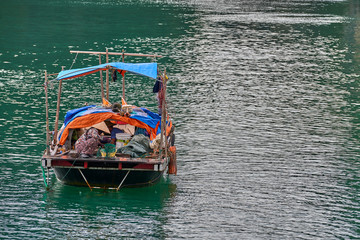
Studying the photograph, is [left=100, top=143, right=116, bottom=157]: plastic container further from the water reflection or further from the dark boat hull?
the water reflection

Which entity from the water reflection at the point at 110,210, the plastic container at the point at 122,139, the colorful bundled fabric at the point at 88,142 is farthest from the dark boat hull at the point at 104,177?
the plastic container at the point at 122,139

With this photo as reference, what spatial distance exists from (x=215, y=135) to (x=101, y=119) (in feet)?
33.6

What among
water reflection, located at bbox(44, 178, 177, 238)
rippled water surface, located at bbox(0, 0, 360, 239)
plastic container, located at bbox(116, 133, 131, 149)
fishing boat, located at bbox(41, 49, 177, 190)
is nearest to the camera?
water reflection, located at bbox(44, 178, 177, 238)

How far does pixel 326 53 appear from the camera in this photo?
224 ft

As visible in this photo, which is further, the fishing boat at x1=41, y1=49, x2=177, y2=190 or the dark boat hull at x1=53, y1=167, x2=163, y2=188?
the dark boat hull at x1=53, y1=167, x2=163, y2=188

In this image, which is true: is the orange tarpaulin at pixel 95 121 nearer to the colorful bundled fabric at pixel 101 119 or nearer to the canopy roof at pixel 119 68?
the colorful bundled fabric at pixel 101 119

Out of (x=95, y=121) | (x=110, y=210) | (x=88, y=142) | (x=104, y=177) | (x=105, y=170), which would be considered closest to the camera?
(x=110, y=210)

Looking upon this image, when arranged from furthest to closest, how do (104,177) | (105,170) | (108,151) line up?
(104,177), (105,170), (108,151)

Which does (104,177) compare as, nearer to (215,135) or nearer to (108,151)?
(108,151)

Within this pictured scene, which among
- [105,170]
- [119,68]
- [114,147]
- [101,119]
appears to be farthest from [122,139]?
[119,68]

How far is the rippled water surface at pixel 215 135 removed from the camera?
78.0ft

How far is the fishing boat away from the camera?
24578mm

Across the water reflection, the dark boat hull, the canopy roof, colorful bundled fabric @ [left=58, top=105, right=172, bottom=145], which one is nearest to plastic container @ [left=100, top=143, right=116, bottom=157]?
the dark boat hull

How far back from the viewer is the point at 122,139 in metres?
26.8
